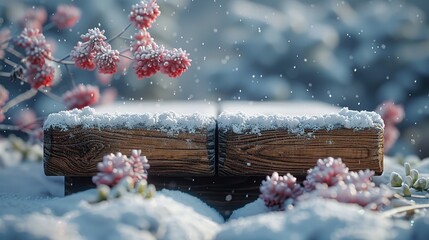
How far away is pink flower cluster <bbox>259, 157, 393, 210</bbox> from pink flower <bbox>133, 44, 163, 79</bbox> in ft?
3.14

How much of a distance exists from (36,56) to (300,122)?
150 centimetres

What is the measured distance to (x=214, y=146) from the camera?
252cm

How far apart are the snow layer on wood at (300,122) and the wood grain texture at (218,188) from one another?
0.87 feet

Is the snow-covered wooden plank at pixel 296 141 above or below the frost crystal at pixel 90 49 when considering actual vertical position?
below

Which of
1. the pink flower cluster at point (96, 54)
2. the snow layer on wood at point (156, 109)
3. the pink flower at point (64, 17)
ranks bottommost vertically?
the snow layer on wood at point (156, 109)

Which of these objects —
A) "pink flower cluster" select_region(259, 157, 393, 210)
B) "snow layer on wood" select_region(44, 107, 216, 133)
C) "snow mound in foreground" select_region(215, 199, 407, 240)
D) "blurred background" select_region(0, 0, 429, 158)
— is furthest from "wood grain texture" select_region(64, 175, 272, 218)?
"blurred background" select_region(0, 0, 429, 158)

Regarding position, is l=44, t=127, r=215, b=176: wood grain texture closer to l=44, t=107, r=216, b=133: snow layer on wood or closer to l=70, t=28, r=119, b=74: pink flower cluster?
l=44, t=107, r=216, b=133: snow layer on wood

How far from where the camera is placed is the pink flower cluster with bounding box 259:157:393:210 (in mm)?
1877

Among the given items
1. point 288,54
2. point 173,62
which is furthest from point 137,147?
point 288,54

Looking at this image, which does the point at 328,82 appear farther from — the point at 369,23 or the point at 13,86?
the point at 13,86

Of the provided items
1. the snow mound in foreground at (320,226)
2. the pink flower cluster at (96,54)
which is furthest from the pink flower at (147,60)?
the snow mound in foreground at (320,226)

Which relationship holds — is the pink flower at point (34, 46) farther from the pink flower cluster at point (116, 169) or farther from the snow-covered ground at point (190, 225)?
the snow-covered ground at point (190, 225)

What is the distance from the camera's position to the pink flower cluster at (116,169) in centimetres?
210

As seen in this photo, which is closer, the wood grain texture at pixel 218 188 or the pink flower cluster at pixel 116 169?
the pink flower cluster at pixel 116 169
